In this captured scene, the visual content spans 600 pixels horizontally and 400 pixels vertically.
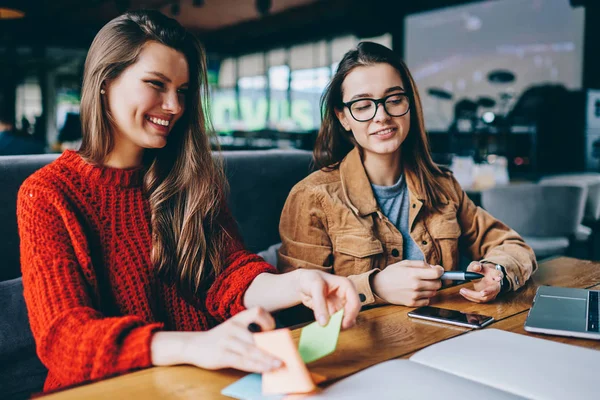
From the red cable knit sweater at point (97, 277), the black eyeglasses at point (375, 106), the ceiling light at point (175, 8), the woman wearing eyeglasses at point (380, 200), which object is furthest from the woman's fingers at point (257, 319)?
the ceiling light at point (175, 8)

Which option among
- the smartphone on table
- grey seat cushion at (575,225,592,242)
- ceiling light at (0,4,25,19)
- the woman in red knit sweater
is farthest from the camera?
ceiling light at (0,4,25,19)

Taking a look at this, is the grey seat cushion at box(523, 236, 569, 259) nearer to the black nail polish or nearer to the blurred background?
the blurred background

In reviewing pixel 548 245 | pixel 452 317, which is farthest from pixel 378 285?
pixel 548 245

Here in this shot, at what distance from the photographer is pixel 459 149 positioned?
6.73m

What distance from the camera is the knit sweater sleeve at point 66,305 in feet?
2.80

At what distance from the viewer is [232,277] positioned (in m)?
1.30

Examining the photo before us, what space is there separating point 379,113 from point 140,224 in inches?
30.6

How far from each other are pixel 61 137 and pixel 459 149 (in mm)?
5399

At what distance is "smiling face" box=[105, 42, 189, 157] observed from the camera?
1.21m

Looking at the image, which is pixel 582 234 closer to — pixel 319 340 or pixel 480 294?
pixel 480 294

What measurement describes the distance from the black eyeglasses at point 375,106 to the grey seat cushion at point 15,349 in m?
1.12

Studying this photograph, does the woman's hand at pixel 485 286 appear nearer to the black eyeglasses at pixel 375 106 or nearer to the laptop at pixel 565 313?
the laptop at pixel 565 313

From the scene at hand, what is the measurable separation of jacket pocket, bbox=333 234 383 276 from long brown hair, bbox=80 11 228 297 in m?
0.41

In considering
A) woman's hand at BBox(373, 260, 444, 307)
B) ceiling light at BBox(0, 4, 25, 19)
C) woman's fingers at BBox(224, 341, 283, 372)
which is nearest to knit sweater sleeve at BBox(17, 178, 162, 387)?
woman's fingers at BBox(224, 341, 283, 372)
